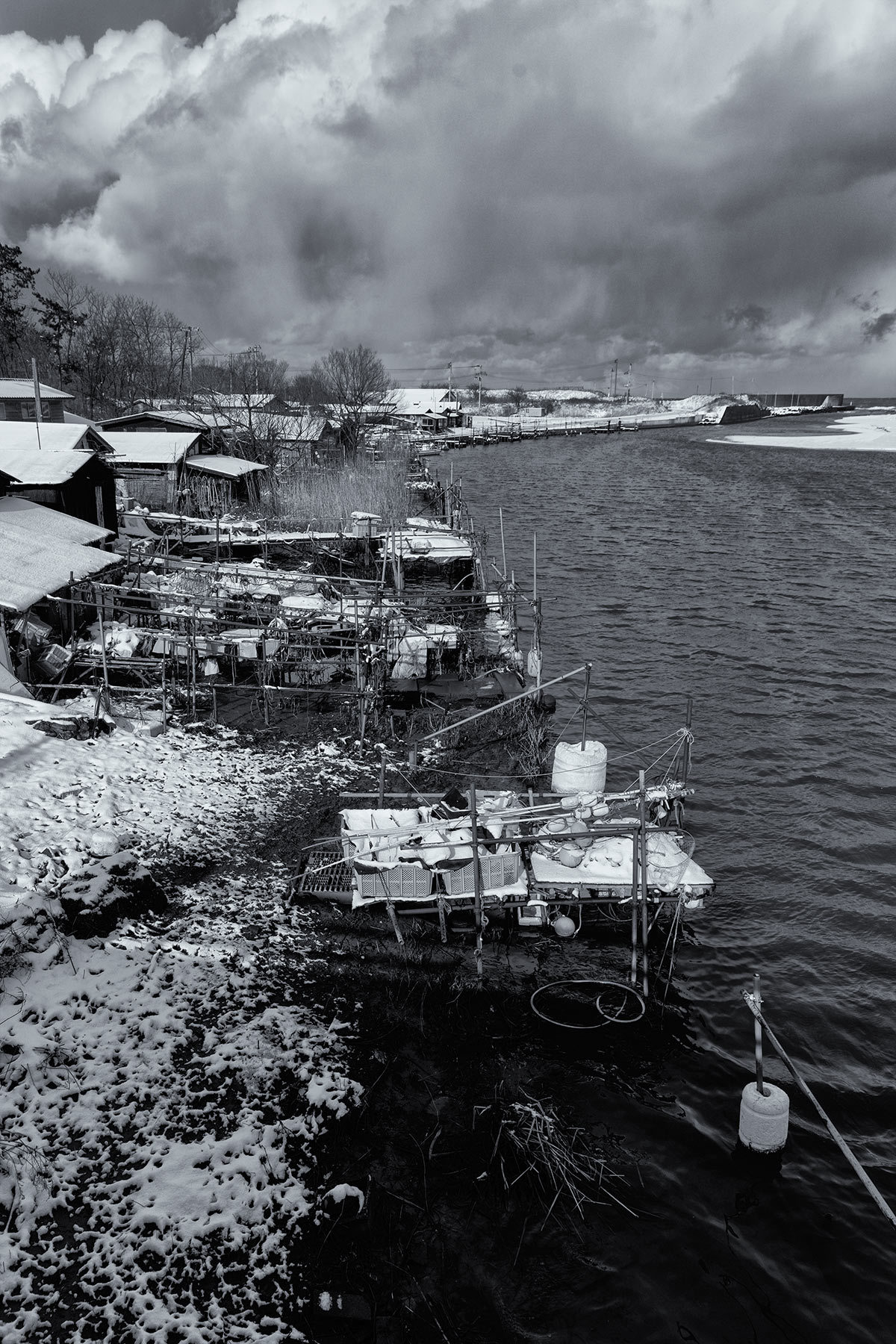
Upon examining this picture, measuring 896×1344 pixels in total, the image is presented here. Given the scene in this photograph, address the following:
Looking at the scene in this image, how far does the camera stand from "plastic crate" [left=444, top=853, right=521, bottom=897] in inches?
520

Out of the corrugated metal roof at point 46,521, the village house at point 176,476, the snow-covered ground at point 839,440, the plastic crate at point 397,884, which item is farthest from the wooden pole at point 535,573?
the snow-covered ground at point 839,440

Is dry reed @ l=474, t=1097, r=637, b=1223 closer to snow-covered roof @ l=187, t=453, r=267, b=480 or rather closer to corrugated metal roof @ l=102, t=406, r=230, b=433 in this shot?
snow-covered roof @ l=187, t=453, r=267, b=480

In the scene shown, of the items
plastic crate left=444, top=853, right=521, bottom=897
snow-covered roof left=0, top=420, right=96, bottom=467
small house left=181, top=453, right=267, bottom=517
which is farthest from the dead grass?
plastic crate left=444, top=853, right=521, bottom=897

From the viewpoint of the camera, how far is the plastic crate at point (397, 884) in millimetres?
13328

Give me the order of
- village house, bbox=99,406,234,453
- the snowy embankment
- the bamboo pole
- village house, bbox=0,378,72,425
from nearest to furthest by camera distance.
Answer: the snowy embankment < the bamboo pole < village house, bbox=0,378,72,425 < village house, bbox=99,406,234,453

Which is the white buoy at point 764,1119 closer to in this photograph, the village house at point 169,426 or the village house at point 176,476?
the village house at point 176,476

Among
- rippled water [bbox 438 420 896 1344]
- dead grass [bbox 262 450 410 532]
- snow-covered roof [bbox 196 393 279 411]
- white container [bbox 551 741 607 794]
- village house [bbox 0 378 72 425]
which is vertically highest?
snow-covered roof [bbox 196 393 279 411]

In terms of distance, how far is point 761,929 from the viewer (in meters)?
15.2

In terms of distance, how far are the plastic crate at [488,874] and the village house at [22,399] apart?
41.5 meters

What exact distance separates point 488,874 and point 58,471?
77.6 feet

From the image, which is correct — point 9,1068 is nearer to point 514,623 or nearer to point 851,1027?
point 851,1027

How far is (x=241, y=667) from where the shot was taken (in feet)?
84.2

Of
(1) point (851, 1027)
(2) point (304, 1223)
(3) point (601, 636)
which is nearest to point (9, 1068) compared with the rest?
(2) point (304, 1223)

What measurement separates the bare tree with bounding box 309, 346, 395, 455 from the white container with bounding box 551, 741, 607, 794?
61.0 metres
